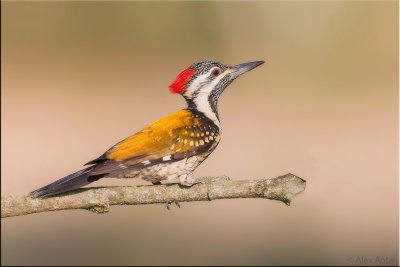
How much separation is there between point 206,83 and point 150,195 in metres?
1.43

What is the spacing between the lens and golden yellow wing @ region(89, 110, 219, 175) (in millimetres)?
3184

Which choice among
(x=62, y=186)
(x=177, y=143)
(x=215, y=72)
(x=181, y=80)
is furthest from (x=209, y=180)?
(x=215, y=72)

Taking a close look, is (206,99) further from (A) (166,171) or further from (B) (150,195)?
(B) (150,195)

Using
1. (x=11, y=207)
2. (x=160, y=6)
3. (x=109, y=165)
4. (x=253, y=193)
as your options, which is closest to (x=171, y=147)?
(x=109, y=165)

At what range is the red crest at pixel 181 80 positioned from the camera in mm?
3863

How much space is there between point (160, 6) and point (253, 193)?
1523 cm

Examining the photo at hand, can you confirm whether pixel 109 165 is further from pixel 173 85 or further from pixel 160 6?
pixel 160 6

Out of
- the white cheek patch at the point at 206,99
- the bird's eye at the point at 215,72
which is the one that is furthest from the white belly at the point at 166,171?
the bird's eye at the point at 215,72

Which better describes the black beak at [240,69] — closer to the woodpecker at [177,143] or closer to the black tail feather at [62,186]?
the woodpecker at [177,143]

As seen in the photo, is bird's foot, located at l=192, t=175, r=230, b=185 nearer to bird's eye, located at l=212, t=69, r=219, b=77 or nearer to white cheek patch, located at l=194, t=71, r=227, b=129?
white cheek patch, located at l=194, t=71, r=227, b=129

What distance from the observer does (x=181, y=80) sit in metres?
3.88

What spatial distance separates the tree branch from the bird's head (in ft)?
3.86

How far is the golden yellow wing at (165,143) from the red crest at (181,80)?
0.20 metres

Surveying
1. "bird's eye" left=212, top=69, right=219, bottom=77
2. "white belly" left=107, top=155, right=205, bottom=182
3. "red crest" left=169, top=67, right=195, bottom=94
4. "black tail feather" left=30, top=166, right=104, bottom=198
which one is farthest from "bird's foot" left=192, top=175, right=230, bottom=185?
"bird's eye" left=212, top=69, right=219, bottom=77
